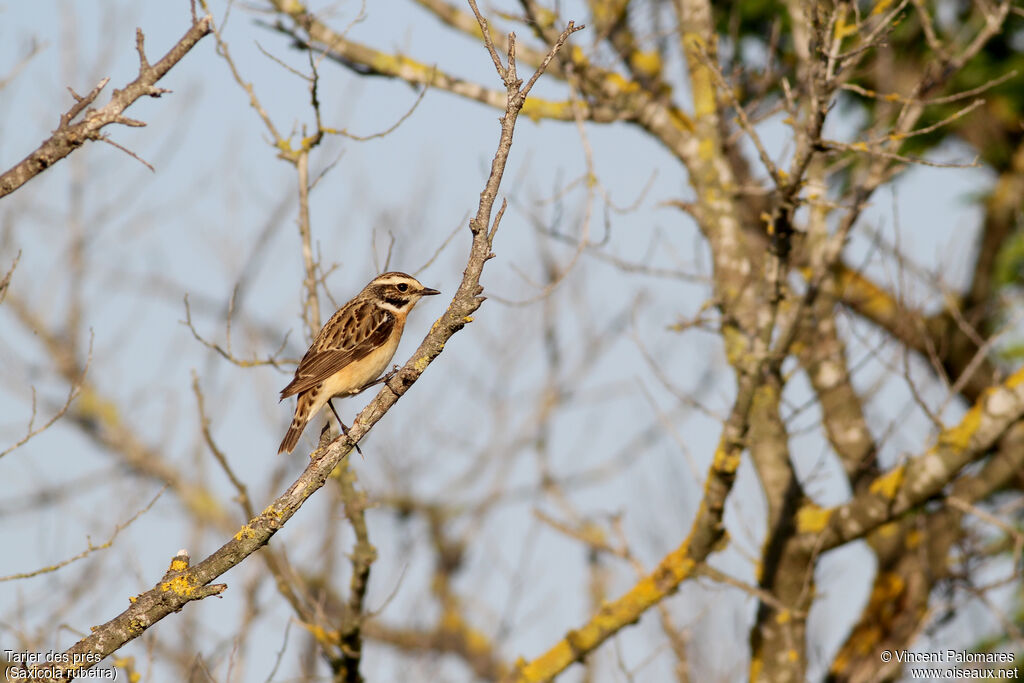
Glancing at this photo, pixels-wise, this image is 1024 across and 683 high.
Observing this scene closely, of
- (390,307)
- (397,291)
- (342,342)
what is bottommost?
(342,342)

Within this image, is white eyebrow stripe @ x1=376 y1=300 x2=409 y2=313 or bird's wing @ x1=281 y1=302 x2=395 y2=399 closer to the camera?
bird's wing @ x1=281 y1=302 x2=395 y2=399

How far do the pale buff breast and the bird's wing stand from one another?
0.04m

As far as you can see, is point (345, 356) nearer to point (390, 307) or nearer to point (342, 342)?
point (342, 342)

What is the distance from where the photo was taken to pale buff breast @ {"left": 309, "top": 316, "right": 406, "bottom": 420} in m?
7.93

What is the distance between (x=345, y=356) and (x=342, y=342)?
0.61 feet

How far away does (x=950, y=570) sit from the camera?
35.3 ft

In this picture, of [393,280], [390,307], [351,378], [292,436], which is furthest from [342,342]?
[393,280]

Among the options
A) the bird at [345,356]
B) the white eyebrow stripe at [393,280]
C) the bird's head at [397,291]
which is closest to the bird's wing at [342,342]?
the bird at [345,356]

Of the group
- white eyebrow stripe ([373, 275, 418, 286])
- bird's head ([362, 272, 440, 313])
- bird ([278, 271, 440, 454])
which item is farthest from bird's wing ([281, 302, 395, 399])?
white eyebrow stripe ([373, 275, 418, 286])

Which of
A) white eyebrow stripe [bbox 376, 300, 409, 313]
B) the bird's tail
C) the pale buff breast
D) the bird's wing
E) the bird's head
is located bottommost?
the bird's tail

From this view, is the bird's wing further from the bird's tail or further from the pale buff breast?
the bird's tail

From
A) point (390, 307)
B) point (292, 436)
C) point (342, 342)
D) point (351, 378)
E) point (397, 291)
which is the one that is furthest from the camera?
point (397, 291)

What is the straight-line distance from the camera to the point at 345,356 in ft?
26.2

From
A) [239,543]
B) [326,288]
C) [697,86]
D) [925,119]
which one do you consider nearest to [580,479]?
[925,119]
